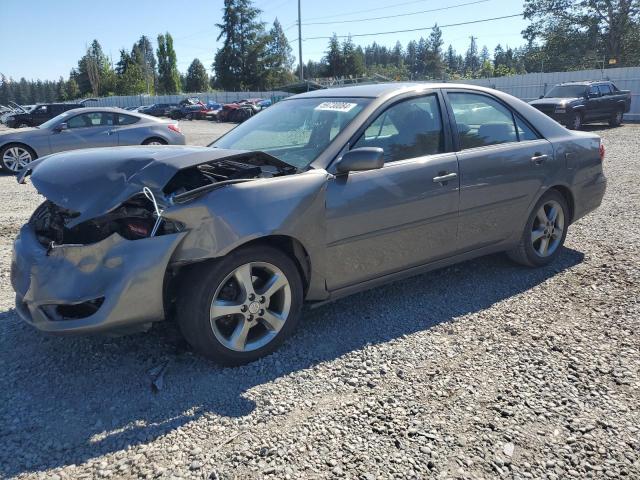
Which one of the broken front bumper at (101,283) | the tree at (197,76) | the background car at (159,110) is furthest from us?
the tree at (197,76)

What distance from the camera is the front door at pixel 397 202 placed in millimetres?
3473

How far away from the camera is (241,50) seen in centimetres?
7662

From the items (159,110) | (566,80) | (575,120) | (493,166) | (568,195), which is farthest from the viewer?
(159,110)

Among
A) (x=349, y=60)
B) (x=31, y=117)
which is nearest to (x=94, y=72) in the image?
(x=349, y=60)

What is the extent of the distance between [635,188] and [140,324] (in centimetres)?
828

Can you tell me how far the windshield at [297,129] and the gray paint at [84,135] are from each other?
8367 millimetres

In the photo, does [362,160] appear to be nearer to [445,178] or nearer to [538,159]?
[445,178]

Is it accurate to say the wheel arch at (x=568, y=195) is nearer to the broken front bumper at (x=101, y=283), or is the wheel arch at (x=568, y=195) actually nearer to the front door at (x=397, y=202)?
the front door at (x=397, y=202)

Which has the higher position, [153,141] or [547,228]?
[153,141]

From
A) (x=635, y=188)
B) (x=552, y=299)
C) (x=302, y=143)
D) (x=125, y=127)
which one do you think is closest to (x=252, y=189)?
(x=302, y=143)

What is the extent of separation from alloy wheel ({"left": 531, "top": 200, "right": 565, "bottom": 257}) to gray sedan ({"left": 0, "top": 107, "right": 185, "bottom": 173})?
9.59 meters

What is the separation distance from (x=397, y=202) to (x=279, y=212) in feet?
3.12

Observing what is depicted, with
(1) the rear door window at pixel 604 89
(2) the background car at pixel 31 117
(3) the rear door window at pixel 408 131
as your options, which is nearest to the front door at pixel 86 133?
(3) the rear door window at pixel 408 131

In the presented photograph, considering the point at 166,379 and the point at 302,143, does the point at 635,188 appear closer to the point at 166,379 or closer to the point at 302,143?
the point at 302,143
